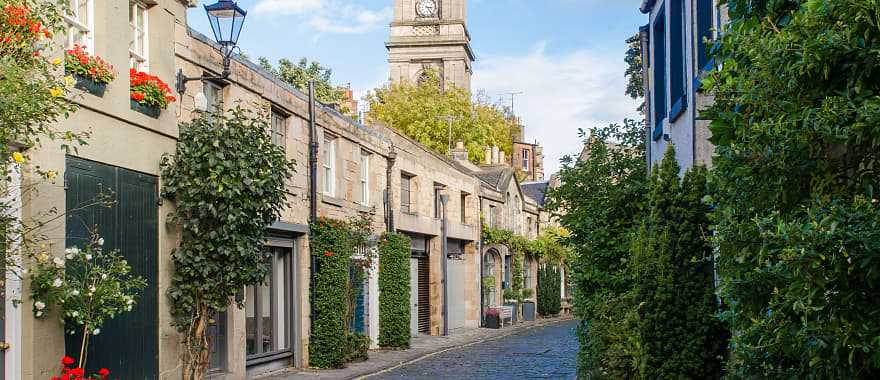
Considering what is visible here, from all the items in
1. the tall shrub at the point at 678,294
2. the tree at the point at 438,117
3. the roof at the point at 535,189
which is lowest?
the tall shrub at the point at 678,294

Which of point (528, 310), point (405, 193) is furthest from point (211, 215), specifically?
point (528, 310)

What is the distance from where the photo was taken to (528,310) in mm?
41500

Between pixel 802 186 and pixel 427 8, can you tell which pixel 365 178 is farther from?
pixel 427 8

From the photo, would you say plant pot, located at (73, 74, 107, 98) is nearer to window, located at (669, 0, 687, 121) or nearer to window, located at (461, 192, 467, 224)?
window, located at (669, 0, 687, 121)

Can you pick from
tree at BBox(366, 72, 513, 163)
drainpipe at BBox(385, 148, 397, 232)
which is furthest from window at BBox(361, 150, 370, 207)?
tree at BBox(366, 72, 513, 163)

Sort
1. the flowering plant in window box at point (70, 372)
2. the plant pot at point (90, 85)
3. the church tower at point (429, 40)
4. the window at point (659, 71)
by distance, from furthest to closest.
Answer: the church tower at point (429, 40), the window at point (659, 71), the plant pot at point (90, 85), the flowering plant in window box at point (70, 372)

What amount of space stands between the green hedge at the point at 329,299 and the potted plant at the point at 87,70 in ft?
27.7

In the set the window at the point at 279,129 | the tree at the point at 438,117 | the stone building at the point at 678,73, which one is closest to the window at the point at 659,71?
the stone building at the point at 678,73

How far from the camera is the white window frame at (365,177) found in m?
23.5

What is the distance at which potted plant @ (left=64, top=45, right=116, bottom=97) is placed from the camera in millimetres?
10602

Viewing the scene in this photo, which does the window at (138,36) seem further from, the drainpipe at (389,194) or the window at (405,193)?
the window at (405,193)

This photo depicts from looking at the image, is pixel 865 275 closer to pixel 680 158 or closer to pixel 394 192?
pixel 680 158

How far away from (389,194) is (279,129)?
7163 millimetres

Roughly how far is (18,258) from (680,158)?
741 cm
